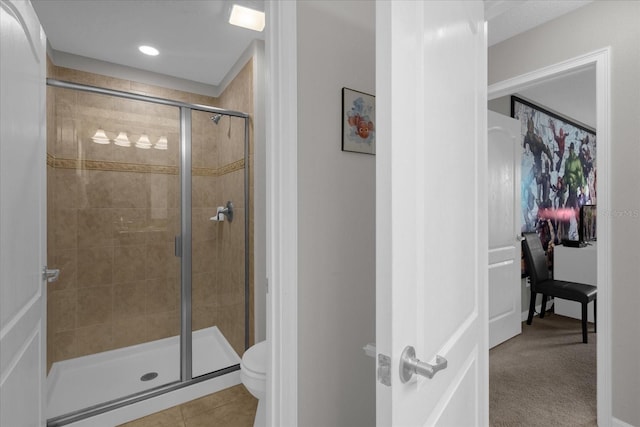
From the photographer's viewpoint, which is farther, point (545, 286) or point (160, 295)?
point (545, 286)

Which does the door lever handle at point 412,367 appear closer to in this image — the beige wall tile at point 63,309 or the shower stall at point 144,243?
the shower stall at point 144,243

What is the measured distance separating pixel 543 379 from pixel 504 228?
48.4 inches

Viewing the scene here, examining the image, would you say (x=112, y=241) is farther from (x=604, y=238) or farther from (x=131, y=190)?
(x=604, y=238)

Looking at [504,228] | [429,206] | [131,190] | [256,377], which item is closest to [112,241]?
[131,190]

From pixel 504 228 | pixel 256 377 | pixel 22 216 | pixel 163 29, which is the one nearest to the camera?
pixel 22 216

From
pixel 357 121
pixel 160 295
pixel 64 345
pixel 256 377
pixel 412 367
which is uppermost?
pixel 357 121

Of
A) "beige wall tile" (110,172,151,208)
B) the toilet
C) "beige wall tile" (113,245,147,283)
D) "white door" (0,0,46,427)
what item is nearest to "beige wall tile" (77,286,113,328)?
"beige wall tile" (113,245,147,283)

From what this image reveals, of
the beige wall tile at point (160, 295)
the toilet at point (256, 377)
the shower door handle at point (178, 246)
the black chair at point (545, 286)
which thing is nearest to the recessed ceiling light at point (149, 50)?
the shower door handle at point (178, 246)

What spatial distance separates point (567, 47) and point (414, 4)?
2154mm

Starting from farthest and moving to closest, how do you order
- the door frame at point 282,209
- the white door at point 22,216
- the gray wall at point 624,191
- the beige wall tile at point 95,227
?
the beige wall tile at point 95,227, the gray wall at point 624,191, the door frame at point 282,209, the white door at point 22,216

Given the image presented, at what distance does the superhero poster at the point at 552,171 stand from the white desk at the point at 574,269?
0.24 metres

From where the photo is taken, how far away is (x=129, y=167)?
253 cm

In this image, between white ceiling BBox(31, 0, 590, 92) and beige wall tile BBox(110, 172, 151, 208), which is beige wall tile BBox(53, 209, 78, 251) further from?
white ceiling BBox(31, 0, 590, 92)

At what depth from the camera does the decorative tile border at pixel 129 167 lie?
7.72ft
